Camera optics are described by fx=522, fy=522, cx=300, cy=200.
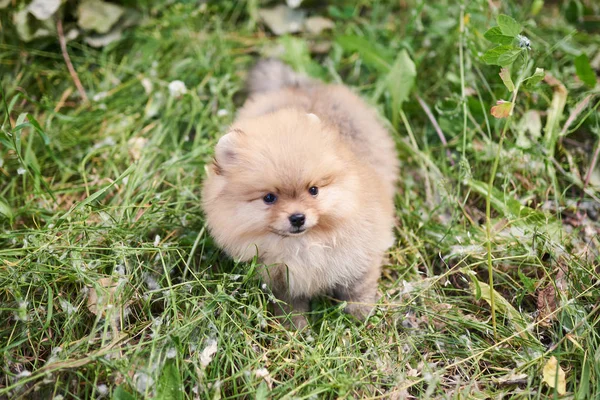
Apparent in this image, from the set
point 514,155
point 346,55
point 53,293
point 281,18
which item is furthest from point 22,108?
point 514,155

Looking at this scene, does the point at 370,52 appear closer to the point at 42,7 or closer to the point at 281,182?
the point at 281,182

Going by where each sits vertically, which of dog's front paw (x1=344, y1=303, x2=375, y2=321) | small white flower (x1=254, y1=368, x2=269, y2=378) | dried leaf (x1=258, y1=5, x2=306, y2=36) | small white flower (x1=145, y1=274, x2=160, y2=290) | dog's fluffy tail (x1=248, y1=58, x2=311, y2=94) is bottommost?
dog's front paw (x1=344, y1=303, x2=375, y2=321)

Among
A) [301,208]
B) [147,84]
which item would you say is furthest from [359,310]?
[147,84]

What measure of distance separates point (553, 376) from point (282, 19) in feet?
10.9

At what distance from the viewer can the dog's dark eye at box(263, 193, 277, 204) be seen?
234cm

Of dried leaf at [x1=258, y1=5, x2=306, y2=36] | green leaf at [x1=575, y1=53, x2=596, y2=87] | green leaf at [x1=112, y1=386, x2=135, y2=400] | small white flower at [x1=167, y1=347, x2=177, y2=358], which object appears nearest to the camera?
green leaf at [x1=112, y1=386, x2=135, y2=400]

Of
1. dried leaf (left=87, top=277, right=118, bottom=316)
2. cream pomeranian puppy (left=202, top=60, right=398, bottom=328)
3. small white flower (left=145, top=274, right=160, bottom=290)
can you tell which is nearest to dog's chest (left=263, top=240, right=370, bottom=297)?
cream pomeranian puppy (left=202, top=60, right=398, bottom=328)

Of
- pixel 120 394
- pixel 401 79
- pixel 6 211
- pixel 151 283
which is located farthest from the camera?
pixel 401 79

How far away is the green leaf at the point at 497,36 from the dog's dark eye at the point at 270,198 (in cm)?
116

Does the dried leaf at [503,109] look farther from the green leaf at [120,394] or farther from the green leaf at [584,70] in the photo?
the green leaf at [120,394]

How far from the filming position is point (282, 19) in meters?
4.35

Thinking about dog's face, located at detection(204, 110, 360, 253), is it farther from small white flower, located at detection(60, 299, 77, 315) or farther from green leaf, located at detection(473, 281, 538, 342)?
green leaf, located at detection(473, 281, 538, 342)

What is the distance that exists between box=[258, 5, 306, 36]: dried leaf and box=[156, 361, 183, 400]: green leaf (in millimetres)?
3016

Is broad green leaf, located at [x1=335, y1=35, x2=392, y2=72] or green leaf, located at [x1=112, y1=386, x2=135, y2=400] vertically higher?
broad green leaf, located at [x1=335, y1=35, x2=392, y2=72]
